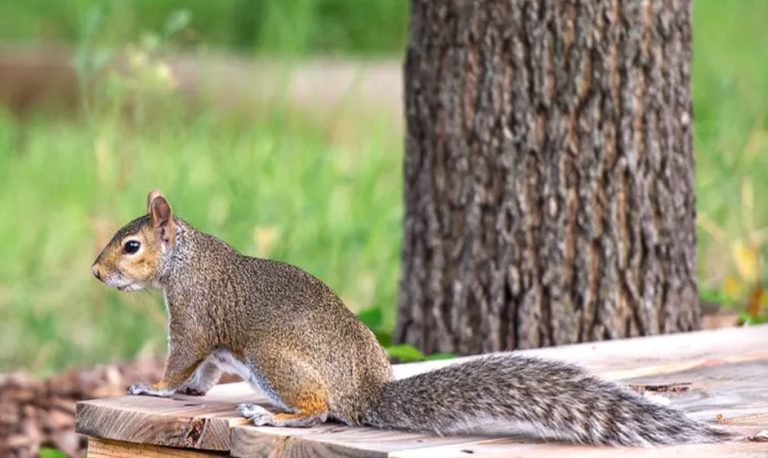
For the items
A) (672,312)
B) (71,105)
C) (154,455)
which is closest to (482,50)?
(672,312)

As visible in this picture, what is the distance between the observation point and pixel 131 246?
2568 mm

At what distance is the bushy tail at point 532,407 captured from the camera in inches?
87.2

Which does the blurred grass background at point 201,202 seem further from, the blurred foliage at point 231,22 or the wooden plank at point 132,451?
the blurred foliage at point 231,22

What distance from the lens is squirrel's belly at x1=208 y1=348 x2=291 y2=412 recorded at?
2408 mm

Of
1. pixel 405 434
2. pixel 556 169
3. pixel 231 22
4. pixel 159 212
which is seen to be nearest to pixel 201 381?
pixel 159 212

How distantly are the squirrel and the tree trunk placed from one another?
1100mm

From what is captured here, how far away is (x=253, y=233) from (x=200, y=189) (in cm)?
45

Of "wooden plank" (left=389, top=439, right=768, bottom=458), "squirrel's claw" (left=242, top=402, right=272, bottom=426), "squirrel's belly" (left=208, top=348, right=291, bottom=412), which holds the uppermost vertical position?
"squirrel's belly" (left=208, top=348, right=291, bottom=412)

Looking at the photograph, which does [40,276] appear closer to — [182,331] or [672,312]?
[672,312]

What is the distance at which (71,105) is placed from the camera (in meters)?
8.58

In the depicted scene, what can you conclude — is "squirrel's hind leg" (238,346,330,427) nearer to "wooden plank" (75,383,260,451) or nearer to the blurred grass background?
"wooden plank" (75,383,260,451)

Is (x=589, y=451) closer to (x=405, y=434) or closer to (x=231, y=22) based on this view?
(x=405, y=434)

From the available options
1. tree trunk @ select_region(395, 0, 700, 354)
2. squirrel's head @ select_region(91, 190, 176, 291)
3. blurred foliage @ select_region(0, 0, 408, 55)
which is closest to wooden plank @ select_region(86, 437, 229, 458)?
squirrel's head @ select_region(91, 190, 176, 291)

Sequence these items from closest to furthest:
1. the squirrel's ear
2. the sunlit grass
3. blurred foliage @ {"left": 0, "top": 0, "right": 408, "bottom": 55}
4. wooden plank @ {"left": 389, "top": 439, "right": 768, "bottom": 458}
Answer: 1. wooden plank @ {"left": 389, "top": 439, "right": 768, "bottom": 458}
2. the squirrel's ear
3. the sunlit grass
4. blurred foliage @ {"left": 0, "top": 0, "right": 408, "bottom": 55}
